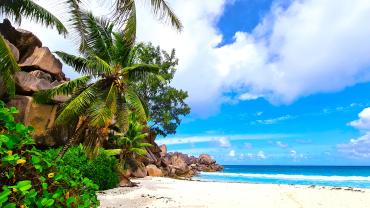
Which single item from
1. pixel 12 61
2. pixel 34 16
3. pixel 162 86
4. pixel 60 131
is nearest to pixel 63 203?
pixel 12 61

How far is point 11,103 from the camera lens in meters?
20.0

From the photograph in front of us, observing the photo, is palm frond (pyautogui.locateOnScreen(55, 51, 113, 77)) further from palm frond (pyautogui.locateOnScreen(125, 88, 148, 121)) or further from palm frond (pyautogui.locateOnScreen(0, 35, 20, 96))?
palm frond (pyautogui.locateOnScreen(0, 35, 20, 96))

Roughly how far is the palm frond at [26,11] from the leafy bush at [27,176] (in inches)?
704

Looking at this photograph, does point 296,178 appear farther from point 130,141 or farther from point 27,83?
point 27,83

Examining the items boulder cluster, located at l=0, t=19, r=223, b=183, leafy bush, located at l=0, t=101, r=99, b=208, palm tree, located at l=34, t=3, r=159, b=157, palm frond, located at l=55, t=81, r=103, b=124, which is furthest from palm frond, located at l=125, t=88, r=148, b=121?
leafy bush, located at l=0, t=101, r=99, b=208

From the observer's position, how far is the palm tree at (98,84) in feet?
53.9

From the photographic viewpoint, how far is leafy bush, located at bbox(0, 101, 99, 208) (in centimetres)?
188

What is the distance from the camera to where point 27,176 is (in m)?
2.13

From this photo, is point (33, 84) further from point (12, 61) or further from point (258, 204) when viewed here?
point (258, 204)

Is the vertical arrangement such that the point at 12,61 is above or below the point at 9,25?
below

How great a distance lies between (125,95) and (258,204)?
7.41m

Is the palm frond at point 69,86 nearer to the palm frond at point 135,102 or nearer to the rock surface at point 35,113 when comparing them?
the palm frond at point 135,102

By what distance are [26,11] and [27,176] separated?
18.3 m

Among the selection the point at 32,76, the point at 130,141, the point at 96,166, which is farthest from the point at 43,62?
the point at 96,166
